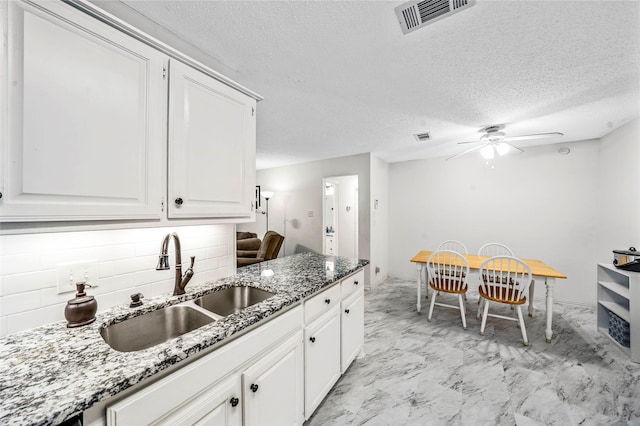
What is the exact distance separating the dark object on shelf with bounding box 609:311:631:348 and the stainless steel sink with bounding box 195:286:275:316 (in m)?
3.41

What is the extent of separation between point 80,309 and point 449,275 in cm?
320

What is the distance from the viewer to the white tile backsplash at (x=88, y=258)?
94 centimetres

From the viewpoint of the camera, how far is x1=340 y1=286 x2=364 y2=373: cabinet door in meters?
1.91

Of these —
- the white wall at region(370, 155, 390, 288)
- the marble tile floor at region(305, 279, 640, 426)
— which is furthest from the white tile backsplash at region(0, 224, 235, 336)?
the white wall at region(370, 155, 390, 288)

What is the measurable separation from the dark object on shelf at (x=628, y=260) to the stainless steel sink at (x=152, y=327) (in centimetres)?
359

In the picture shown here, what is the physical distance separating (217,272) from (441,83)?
230cm

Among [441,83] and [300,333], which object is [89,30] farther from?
[441,83]

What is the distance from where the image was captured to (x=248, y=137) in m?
1.57

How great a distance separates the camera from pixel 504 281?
2.83 metres

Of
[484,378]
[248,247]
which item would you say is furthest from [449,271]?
[248,247]

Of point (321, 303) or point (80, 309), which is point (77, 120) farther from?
point (321, 303)

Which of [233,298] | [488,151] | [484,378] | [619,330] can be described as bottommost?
[484,378]

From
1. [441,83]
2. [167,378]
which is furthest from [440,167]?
[167,378]

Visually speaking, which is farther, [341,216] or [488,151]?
[341,216]
